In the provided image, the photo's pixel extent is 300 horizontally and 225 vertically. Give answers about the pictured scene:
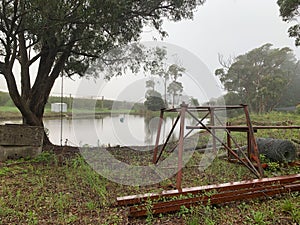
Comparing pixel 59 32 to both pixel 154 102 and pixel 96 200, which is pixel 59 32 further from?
pixel 96 200

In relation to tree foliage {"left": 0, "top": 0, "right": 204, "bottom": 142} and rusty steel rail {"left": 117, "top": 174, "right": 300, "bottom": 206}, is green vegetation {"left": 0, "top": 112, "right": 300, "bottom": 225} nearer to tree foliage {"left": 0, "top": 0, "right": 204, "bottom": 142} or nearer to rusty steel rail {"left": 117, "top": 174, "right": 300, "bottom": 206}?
rusty steel rail {"left": 117, "top": 174, "right": 300, "bottom": 206}

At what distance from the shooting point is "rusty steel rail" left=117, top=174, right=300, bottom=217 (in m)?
2.00

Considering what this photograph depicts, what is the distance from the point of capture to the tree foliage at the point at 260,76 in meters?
13.9

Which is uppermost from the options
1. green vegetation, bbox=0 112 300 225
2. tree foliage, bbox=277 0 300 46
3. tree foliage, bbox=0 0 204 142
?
tree foliage, bbox=277 0 300 46

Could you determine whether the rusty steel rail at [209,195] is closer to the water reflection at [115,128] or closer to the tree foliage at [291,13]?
the water reflection at [115,128]

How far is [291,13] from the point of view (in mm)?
5754

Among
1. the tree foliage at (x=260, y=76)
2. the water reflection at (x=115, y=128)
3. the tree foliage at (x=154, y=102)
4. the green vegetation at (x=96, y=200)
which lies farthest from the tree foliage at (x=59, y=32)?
the tree foliage at (x=260, y=76)

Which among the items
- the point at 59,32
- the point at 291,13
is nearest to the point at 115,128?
the point at 59,32

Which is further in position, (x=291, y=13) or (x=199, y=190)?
(x=291, y=13)

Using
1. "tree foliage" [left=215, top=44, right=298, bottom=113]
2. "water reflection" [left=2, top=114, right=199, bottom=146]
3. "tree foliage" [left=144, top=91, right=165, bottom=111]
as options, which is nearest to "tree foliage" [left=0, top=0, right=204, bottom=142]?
"water reflection" [left=2, top=114, right=199, bottom=146]

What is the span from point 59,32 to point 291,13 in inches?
203

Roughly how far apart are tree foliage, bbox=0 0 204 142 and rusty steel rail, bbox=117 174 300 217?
2.33 meters

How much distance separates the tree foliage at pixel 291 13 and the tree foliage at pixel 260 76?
8.02m

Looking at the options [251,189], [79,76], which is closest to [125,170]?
[251,189]
